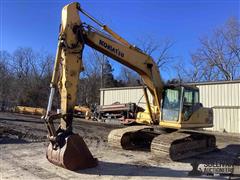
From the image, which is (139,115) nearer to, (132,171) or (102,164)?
(102,164)

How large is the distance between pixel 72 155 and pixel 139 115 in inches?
209

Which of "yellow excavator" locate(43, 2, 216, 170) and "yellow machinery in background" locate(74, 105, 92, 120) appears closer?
"yellow excavator" locate(43, 2, 216, 170)

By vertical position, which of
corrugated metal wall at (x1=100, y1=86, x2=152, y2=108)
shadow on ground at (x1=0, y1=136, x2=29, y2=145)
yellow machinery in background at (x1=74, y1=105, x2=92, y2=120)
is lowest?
shadow on ground at (x1=0, y1=136, x2=29, y2=145)

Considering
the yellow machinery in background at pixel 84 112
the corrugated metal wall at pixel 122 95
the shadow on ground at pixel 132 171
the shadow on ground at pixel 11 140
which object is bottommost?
the shadow on ground at pixel 132 171

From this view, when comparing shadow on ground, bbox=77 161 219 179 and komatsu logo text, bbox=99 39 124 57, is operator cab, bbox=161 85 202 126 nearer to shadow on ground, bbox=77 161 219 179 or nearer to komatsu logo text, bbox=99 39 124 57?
komatsu logo text, bbox=99 39 124 57

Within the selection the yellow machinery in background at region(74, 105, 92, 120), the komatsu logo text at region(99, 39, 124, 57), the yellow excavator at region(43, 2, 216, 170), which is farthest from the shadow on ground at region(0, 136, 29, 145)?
the yellow machinery in background at region(74, 105, 92, 120)

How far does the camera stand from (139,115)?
13.6 metres

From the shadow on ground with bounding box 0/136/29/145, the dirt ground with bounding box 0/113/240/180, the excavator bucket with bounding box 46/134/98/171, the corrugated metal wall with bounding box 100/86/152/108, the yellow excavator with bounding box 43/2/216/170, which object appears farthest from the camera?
the corrugated metal wall with bounding box 100/86/152/108

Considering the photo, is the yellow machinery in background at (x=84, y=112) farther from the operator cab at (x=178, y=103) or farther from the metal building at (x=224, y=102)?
the operator cab at (x=178, y=103)

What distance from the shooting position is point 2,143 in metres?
13.0

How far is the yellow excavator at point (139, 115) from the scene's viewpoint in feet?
29.2

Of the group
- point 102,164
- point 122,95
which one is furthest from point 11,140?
point 122,95

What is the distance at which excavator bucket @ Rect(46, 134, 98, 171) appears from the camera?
862cm

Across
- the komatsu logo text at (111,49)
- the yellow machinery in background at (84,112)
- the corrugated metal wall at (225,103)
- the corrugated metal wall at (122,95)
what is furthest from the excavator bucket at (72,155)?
the yellow machinery in background at (84,112)
